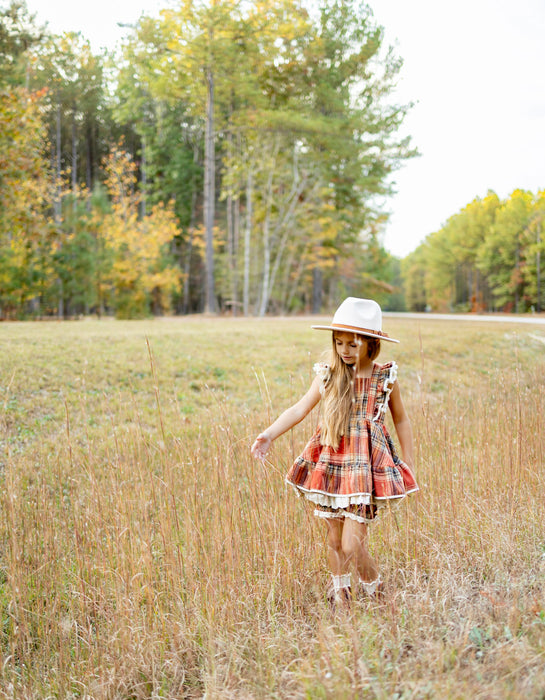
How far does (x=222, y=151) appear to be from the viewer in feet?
83.7

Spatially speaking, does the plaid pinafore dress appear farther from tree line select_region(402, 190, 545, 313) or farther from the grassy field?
tree line select_region(402, 190, 545, 313)

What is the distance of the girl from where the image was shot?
7.48ft

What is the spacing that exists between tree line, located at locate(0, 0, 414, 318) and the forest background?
61 mm

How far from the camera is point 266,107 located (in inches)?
810

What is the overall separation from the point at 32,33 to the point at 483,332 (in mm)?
13577

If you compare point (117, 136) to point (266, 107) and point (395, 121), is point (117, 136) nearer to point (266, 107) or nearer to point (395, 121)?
point (266, 107)

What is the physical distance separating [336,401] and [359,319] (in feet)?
1.07

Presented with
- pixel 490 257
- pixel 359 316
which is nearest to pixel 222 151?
pixel 490 257

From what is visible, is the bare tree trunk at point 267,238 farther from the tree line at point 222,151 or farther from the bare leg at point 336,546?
the bare leg at point 336,546

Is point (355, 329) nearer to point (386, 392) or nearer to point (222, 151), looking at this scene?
point (386, 392)

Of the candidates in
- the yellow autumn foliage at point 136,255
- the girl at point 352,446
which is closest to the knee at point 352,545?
the girl at point 352,446

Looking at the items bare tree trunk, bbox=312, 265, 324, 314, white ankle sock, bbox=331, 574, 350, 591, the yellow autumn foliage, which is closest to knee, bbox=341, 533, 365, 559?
white ankle sock, bbox=331, 574, 350, 591

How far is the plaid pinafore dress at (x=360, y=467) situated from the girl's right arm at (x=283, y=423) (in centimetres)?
8

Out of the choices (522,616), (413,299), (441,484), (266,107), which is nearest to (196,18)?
(266,107)
